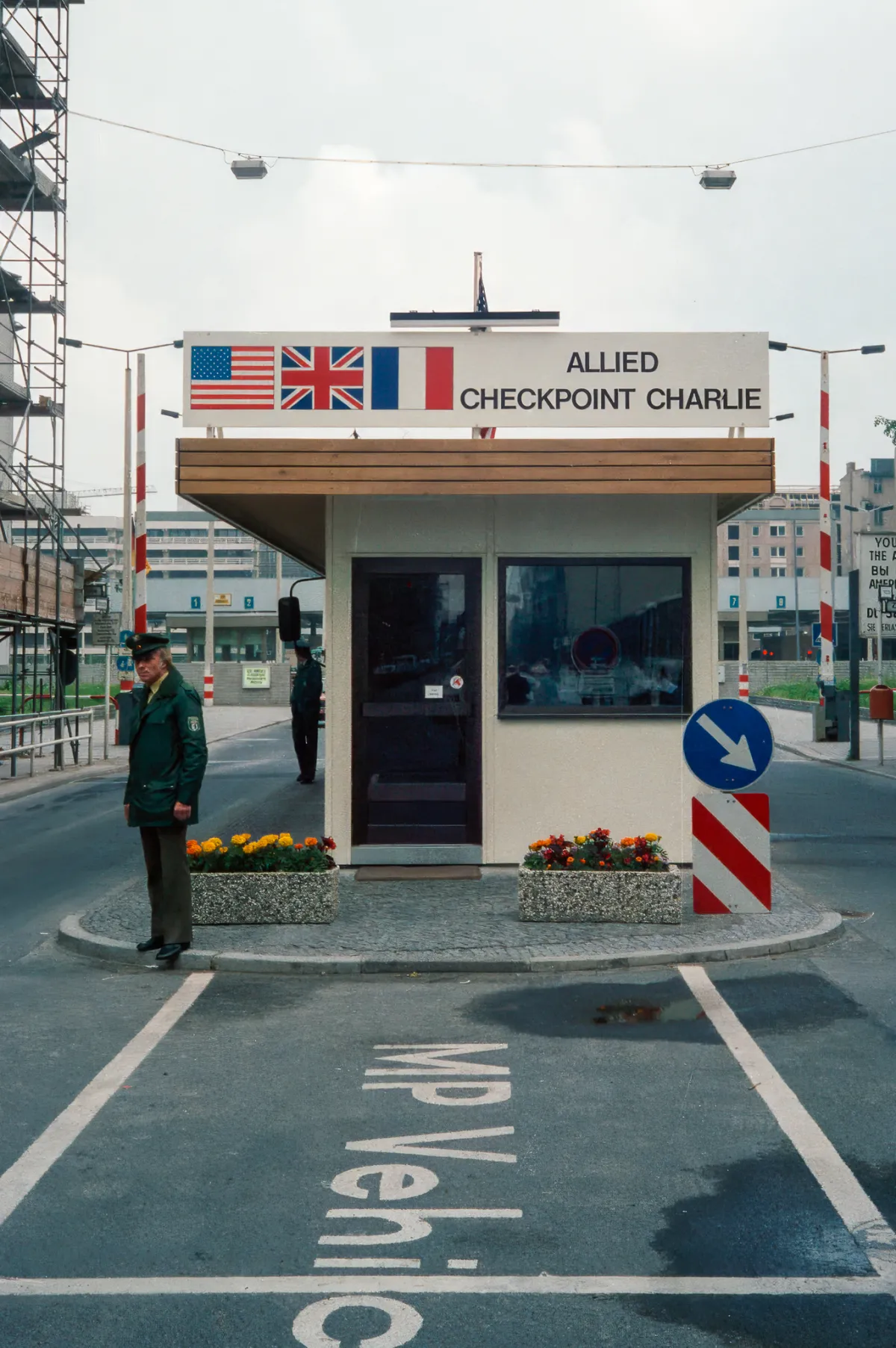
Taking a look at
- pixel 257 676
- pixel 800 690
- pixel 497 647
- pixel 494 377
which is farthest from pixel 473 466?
pixel 800 690

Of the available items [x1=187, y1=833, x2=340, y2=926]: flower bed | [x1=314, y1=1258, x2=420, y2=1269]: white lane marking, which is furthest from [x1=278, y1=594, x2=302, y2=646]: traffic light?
[x1=314, y1=1258, x2=420, y2=1269]: white lane marking

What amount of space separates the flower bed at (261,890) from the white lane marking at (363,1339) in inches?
210

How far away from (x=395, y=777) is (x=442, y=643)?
1085mm

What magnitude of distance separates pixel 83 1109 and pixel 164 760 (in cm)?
296

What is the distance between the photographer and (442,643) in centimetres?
1104

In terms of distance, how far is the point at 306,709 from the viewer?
2006 cm

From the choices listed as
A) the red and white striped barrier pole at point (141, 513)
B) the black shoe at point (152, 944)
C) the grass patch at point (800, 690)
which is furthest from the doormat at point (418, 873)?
the grass patch at point (800, 690)

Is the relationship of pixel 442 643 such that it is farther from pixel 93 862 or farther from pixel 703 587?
pixel 93 862

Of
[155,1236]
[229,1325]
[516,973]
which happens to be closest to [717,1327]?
[229,1325]

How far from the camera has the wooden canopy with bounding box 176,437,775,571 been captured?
1023 centimetres

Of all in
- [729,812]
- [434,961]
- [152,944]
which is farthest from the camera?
[729,812]

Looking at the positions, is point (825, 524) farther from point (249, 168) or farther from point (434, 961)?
point (434, 961)

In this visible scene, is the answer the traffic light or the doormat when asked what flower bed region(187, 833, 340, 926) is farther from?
the traffic light

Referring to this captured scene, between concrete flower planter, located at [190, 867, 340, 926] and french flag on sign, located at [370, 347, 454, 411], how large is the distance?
368cm
